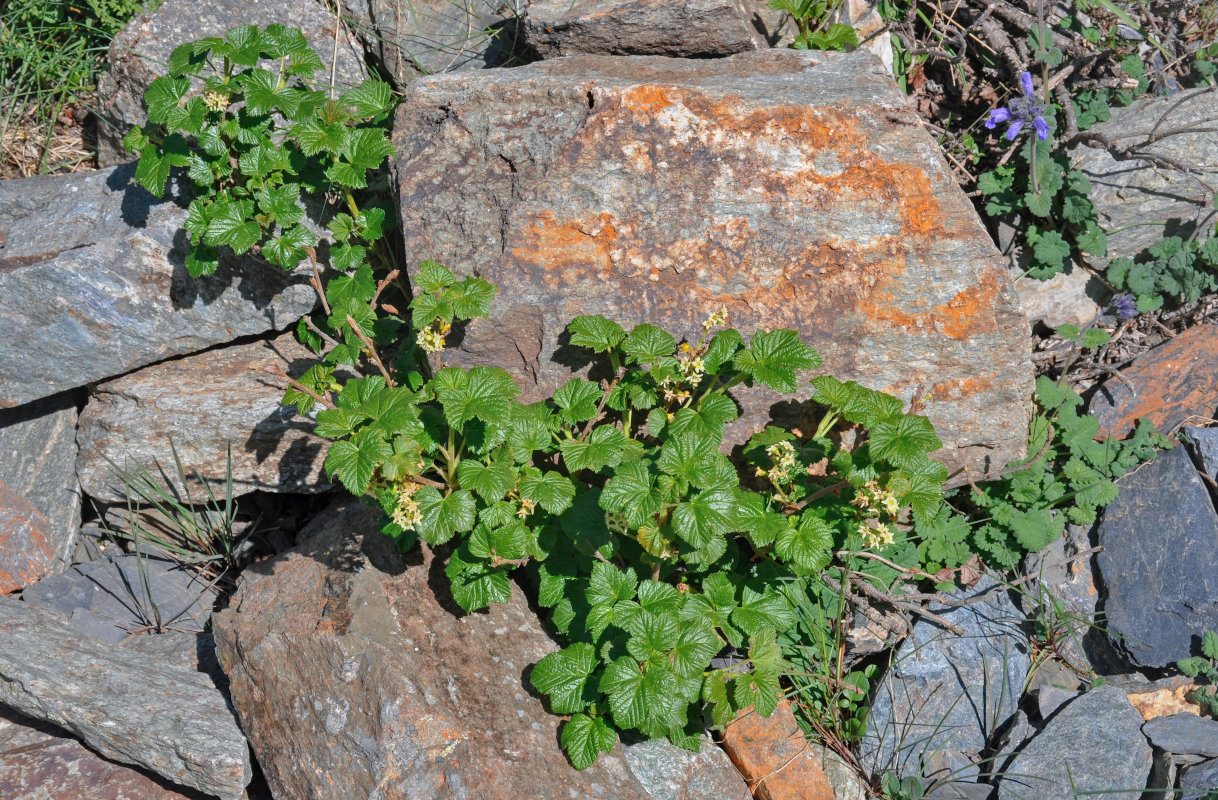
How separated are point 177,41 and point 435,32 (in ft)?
3.72

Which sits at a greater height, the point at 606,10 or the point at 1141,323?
the point at 606,10

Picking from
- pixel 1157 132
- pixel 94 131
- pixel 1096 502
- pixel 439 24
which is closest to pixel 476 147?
pixel 439 24

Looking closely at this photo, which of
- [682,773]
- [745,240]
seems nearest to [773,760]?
[682,773]

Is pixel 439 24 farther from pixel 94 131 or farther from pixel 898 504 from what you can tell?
pixel 898 504

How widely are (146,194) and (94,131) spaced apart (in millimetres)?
1171

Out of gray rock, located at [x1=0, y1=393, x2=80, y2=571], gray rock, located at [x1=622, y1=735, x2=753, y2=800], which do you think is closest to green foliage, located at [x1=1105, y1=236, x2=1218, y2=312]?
gray rock, located at [x1=622, y1=735, x2=753, y2=800]

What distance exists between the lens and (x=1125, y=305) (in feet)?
13.1

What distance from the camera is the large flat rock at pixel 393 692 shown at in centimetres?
267

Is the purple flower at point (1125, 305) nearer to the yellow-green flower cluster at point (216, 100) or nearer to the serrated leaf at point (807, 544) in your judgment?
the serrated leaf at point (807, 544)

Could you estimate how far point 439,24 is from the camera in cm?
426

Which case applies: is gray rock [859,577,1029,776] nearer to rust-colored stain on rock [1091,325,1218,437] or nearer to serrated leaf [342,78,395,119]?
rust-colored stain on rock [1091,325,1218,437]

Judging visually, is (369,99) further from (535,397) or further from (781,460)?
(781,460)

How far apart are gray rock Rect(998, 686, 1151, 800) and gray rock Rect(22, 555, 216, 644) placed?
3.16 meters

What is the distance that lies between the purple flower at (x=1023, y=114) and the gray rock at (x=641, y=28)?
1.07 meters
